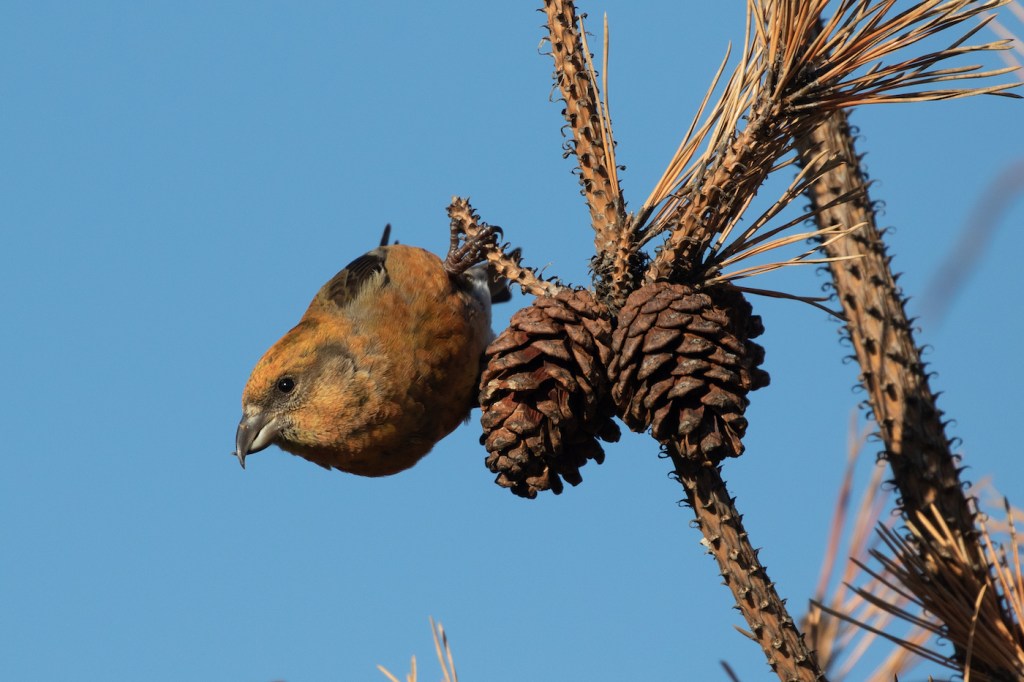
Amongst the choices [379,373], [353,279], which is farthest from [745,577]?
[353,279]

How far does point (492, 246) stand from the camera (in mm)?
2824

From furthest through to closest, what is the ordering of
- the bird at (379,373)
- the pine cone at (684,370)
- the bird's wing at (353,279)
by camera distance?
the bird's wing at (353,279) → the bird at (379,373) → the pine cone at (684,370)

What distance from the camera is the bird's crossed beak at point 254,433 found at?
3854 mm

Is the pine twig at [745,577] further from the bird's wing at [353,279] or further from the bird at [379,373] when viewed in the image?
the bird's wing at [353,279]

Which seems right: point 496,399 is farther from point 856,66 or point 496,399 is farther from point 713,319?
point 856,66

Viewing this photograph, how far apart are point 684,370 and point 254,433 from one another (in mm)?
2183

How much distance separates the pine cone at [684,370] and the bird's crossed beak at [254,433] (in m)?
1.96

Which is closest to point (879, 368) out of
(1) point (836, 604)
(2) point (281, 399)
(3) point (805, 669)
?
(1) point (836, 604)

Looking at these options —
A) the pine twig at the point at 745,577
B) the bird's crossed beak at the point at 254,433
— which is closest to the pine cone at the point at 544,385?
the pine twig at the point at 745,577

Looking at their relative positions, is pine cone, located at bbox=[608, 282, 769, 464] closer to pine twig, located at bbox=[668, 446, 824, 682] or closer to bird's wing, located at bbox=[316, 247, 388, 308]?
pine twig, located at bbox=[668, 446, 824, 682]

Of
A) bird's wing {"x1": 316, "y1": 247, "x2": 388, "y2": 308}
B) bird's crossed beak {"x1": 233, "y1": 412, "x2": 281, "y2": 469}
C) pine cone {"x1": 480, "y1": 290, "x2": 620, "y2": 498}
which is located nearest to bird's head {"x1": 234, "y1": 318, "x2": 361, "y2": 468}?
bird's crossed beak {"x1": 233, "y1": 412, "x2": 281, "y2": 469}

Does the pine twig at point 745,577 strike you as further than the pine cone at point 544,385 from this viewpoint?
No

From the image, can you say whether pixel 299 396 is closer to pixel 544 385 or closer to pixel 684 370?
pixel 544 385

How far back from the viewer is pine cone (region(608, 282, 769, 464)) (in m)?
2.12
